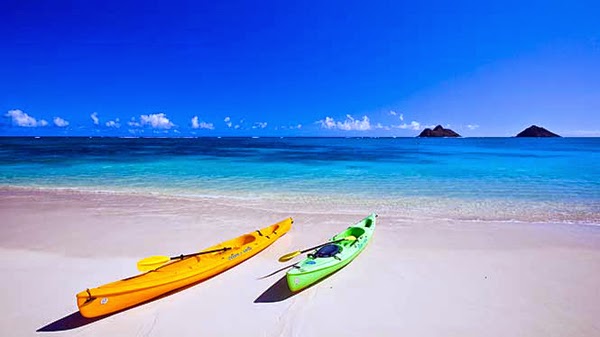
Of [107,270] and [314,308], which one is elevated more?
[107,270]

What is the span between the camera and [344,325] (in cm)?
465

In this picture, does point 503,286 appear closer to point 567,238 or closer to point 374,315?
point 374,315

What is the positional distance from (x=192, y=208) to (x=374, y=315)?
26.0ft

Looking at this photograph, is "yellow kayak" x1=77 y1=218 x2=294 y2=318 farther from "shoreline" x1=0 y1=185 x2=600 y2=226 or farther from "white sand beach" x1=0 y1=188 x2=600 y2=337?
"shoreline" x1=0 y1=185 x2=600 y2=226

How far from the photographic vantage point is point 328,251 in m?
6.20

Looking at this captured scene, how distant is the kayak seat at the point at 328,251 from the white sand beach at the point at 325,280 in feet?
1.44

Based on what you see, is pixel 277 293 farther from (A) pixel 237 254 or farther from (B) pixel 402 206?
(B) pixel 402 206

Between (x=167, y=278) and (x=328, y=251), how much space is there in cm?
295

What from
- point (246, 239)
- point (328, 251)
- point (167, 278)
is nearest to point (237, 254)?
point (246, 239)

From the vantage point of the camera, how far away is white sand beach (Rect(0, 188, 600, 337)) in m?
4.65

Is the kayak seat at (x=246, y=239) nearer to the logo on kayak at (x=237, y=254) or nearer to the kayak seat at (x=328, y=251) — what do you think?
the logo on kayak at (x=237, y=254)

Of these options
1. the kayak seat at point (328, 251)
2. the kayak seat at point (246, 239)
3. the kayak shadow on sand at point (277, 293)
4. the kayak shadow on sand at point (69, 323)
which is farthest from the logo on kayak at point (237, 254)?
the kayak shadow on sand at point (69, 323)

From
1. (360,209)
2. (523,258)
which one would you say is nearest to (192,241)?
(360,209)

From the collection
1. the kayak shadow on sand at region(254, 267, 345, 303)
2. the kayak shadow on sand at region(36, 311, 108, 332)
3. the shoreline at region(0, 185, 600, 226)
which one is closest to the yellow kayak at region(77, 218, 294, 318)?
the kayak shadow on sand at region(36, 311, 108, 332)
